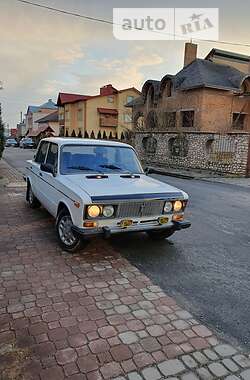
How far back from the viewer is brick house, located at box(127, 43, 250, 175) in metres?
19.5

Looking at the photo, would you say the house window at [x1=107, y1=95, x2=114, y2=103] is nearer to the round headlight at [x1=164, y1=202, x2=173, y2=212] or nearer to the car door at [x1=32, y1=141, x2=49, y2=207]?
the car door at [x1=32, y1=141, x2=49, y2=207]

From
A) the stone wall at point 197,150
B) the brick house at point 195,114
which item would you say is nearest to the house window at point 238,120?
the brick house at point 195,114

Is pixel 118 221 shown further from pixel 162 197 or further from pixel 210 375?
pixel 210 375

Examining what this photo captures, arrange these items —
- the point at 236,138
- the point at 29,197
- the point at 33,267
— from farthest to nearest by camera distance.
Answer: the point at 236,138
the point at 29,197
the point at 33,267

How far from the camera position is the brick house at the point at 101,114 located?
151 ft

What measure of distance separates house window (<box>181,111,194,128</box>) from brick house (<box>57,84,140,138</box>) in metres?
17.3

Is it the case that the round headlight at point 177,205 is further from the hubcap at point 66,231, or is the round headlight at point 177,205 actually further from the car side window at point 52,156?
the car side window at point 52,156

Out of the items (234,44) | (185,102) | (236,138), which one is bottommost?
(236,138)

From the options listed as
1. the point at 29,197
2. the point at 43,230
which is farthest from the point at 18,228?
the point at 29,197

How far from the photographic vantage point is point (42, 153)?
22.8ft

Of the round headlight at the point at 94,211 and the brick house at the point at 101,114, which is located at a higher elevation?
the brick house at the point at 101,114

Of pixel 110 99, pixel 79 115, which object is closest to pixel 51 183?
pixel 79 115

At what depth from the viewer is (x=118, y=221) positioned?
4.52 metres

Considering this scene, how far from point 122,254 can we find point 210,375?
2.63 meters
